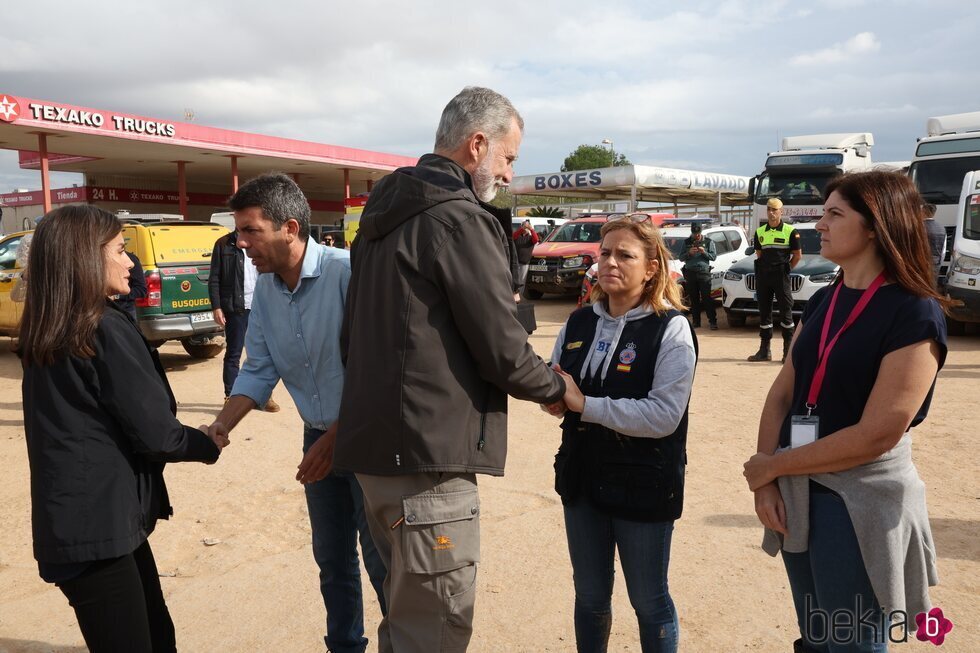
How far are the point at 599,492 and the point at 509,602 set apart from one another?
1336 mm

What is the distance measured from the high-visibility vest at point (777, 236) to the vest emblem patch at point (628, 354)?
764 centimetres

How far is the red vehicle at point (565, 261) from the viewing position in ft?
54.7

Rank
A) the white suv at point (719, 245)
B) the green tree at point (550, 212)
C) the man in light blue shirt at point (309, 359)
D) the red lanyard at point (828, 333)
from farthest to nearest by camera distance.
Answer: the green tree at point (550, 212)
the white suv at point (719, 245)
the man in light blue shirt at point (309, 359)
the red lanyard at point (828, 333)

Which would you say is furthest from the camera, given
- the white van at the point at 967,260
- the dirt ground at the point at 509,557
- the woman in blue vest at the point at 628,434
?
the white van at the point at 967,260

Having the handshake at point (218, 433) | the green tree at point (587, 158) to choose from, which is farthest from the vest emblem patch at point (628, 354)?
the green tree at point (587, 158)

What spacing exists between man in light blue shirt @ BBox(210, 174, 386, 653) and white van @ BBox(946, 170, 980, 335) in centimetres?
1053

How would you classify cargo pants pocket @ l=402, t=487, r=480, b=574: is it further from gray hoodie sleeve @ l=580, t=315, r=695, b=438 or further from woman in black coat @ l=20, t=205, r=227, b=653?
woman in black coat @ l=20, t=205, r=227, b=653

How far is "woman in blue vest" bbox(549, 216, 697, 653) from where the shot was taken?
251cm

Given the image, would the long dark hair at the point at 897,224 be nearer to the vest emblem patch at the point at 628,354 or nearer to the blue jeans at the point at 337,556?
the vest emblem patch at the point at 628,354

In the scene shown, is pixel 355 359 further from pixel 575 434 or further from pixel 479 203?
pixel 575 434

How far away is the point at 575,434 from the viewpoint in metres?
2.66

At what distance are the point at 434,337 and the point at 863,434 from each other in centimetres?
117

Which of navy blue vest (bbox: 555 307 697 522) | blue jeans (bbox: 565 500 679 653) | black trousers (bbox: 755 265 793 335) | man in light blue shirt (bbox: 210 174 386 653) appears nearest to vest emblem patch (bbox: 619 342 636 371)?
navy blue vest (bbox: 555 307 697 522)

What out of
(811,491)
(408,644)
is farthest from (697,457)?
(408,644)
